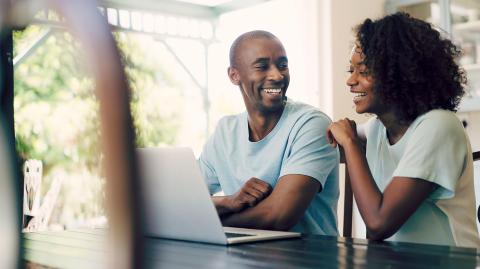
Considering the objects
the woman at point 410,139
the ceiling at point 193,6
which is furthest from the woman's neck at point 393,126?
the ceiling at point 193,6

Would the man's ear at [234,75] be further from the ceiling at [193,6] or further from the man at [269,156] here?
the ceiling at [193,6]

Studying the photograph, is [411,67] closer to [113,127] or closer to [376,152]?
[376,152]

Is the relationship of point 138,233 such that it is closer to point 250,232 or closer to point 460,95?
point 250,232

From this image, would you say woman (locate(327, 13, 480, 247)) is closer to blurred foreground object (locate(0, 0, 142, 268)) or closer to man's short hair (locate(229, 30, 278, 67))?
man's short hair (locate(229, 30, 278, 67))

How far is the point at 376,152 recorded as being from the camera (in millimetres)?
1437

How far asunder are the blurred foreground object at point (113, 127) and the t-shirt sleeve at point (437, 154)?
1073 mm

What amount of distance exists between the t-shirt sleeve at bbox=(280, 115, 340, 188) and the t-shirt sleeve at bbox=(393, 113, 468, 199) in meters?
0.24

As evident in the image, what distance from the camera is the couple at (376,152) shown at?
47.9 inches

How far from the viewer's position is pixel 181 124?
3971mm

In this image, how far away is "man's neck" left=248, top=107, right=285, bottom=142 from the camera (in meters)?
1.64

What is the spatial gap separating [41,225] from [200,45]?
5.34 feet

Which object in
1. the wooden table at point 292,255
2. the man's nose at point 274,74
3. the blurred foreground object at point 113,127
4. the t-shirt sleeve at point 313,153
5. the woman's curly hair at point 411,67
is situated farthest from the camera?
the man's nose at point 274,74

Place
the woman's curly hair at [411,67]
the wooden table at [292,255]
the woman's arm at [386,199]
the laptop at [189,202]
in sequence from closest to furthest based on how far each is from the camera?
the wooden table at [292,255] < the laptop at [189,202] < the woman's arm at [386,199] < the woman's curly hair at [411,67]

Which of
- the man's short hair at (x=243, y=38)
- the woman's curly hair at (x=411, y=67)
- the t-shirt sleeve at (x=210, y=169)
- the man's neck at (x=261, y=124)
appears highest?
the man's short hair at (x=243, y=38)
